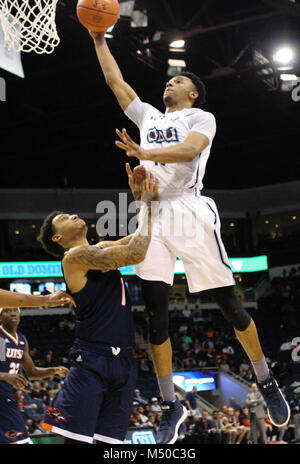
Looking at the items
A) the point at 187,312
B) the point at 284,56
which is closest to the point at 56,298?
the point at 284,56

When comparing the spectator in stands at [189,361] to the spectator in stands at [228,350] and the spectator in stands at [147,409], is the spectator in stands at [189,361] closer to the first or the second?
the spectator in stands at [228,350]

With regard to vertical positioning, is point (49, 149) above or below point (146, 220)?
above

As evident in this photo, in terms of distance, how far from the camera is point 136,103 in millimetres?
5656

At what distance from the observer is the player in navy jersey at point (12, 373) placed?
6484 millimetres

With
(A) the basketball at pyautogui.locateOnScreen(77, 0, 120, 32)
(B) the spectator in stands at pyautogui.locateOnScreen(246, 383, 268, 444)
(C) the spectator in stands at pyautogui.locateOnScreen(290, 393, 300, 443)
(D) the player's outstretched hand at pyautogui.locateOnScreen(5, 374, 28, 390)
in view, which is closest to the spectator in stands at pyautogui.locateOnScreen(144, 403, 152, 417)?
(B) the spectator in stands at pyautogui.locateOnScreen(246, 383, 268, 444)

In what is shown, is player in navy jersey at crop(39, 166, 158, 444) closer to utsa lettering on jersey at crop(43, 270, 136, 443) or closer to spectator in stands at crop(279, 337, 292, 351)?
utsa lettering on jersey at crop(43, 270, 136, 443)

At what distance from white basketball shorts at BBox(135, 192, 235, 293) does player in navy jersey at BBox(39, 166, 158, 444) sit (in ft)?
0.95

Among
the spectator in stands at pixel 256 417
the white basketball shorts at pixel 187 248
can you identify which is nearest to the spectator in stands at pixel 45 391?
the spectator in stands at pixel 256 417

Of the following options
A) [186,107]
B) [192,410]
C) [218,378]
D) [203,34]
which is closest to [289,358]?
[218,378]

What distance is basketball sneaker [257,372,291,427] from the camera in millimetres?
5422

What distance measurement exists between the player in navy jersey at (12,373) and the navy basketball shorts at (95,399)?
124cm
